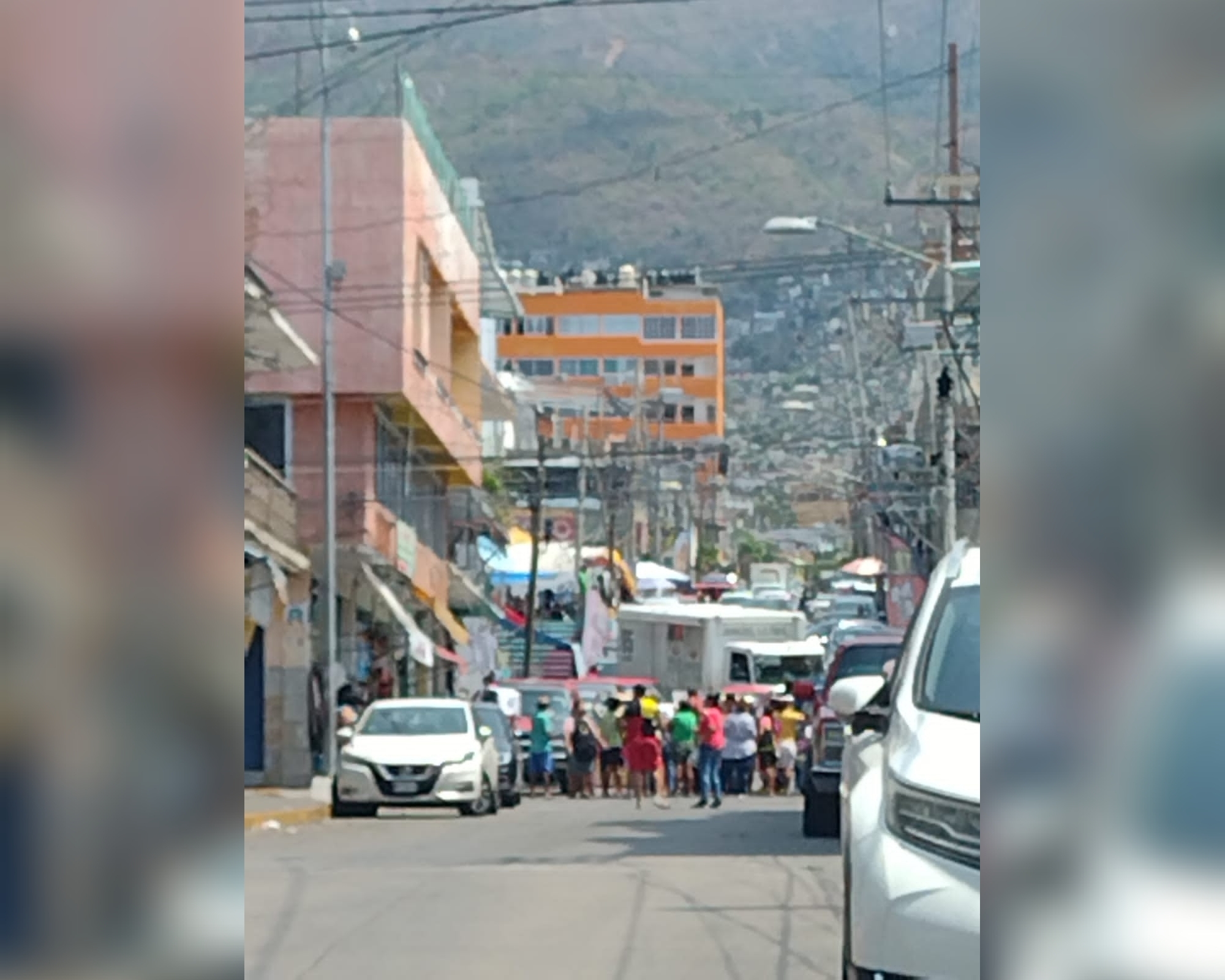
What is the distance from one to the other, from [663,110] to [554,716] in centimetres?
2647

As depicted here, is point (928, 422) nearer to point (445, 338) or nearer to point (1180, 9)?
point (445, 338)

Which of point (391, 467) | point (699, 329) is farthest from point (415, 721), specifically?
point (699, 329)

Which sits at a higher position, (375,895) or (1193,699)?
(1193,699)

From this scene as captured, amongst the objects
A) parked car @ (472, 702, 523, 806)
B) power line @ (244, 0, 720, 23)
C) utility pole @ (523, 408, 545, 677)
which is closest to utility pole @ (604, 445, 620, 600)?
utility pole @ (523, 408, 545, 677)

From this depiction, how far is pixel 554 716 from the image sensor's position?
116 ft

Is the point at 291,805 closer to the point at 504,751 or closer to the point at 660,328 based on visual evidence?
the point at 504,751

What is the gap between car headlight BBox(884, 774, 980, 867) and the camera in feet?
13.9

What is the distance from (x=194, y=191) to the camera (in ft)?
8.58

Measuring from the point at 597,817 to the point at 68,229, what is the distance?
65.3ft

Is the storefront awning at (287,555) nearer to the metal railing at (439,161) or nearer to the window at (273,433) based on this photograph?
the window at (273,433)

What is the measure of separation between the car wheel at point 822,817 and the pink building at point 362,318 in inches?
551

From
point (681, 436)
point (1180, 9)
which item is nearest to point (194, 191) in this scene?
point (1180, 9)

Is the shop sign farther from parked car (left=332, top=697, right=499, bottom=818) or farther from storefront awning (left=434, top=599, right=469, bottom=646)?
parked car (left=332, top=697, right=499, bottom=818)

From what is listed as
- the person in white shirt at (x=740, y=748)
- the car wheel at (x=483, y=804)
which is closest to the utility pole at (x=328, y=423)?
the car wheel at (x=483, y=804)
